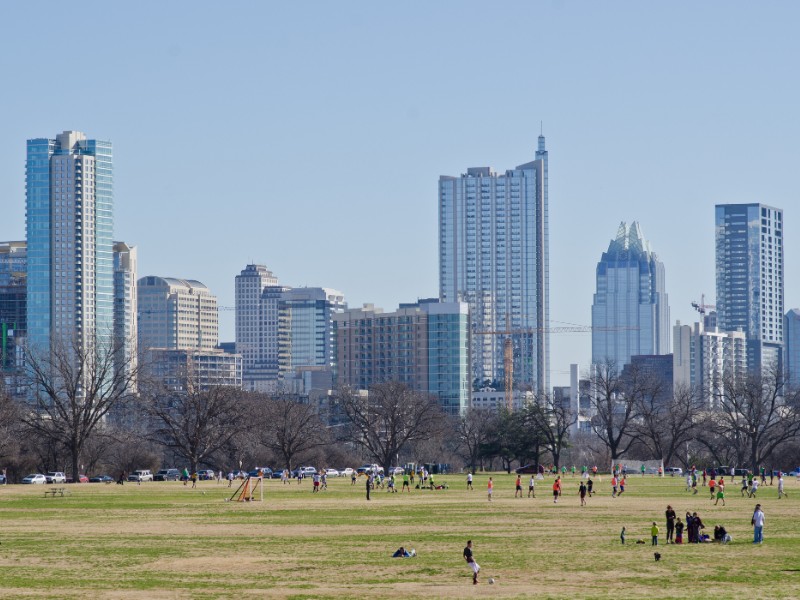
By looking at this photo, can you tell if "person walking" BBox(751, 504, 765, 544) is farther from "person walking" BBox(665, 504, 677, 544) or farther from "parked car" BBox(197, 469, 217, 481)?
"parked car" BBox(197, 469, 217, 481)

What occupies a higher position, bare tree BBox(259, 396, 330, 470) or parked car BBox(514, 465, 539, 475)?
bare tree BBox(259, 396, 330, 470)

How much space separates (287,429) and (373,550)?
99406 millimetres

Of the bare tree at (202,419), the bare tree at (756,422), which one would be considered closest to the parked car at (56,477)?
the bare tree at (202,419)

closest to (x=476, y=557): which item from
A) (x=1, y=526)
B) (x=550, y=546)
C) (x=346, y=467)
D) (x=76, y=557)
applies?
(x=550, y=546)

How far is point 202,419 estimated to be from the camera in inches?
5172

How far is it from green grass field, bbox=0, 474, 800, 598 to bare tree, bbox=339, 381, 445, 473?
206 feet

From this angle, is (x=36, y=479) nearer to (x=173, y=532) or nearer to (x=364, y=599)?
(x=173, y=532)

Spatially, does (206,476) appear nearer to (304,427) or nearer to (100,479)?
(100,479)

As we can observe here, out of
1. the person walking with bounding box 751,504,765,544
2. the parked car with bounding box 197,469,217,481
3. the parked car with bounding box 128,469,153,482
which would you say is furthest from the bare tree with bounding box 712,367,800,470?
the person walking with bounding box 751,504,765,544

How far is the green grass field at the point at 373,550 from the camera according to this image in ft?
142

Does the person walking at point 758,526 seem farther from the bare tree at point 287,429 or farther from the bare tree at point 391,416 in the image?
the bare tree at point 391,416

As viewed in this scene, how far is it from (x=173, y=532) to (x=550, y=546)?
17.0 m

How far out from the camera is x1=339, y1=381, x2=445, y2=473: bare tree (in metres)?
153

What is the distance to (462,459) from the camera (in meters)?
199
